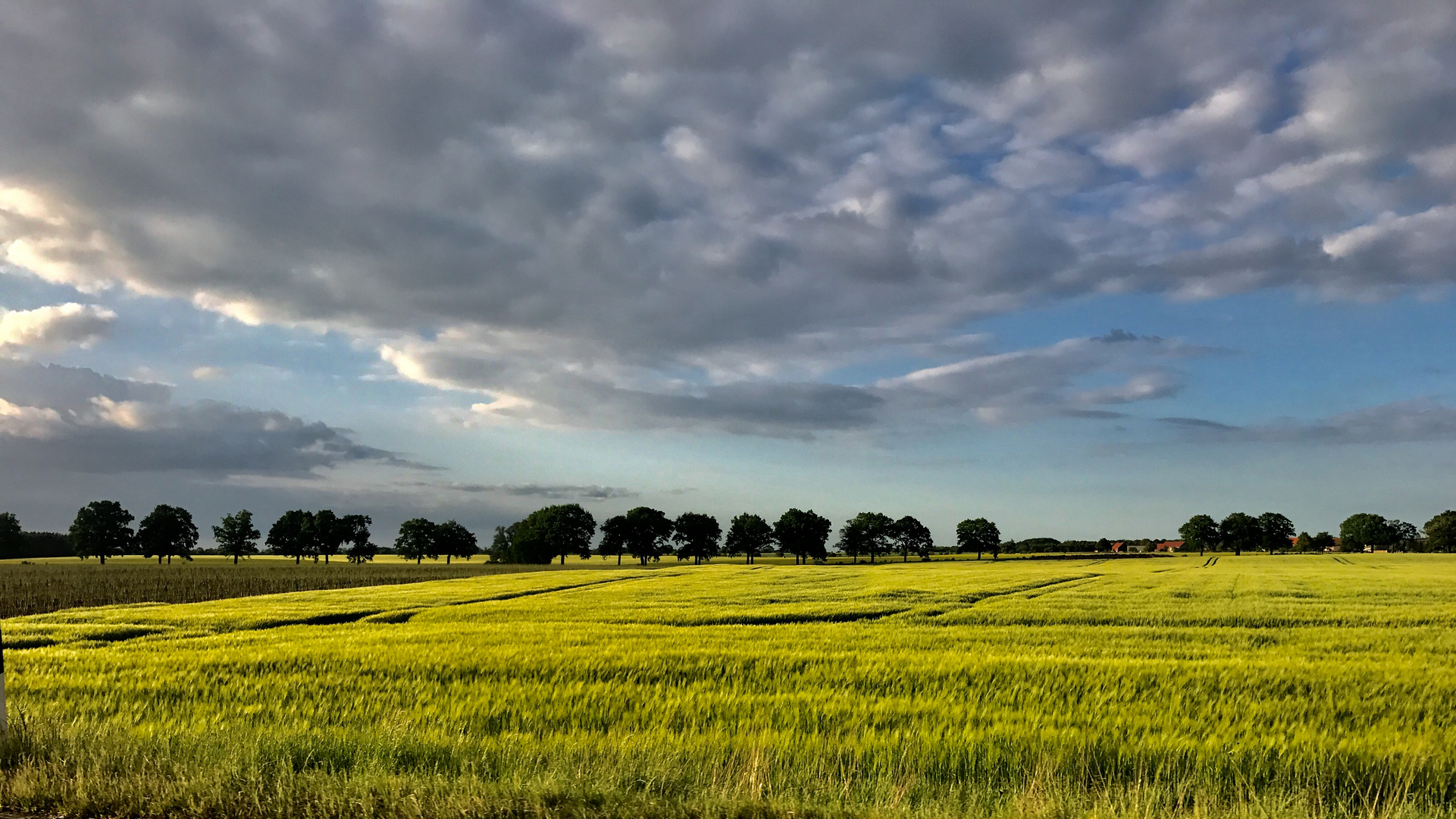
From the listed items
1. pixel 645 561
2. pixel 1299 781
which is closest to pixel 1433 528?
pixel 645 561

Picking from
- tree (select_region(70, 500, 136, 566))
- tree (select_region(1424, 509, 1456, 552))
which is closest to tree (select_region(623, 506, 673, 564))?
tree (select_region(70, 500, 136, 566))

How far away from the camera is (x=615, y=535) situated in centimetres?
16175

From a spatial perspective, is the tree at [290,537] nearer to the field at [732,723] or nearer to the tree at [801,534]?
the tree at [801,534]

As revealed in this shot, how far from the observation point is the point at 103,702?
10.6 meters

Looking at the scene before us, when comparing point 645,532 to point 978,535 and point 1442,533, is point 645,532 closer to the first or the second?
point 978,535

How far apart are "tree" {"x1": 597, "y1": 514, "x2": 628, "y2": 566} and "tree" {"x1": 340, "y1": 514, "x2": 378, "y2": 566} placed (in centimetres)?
4974

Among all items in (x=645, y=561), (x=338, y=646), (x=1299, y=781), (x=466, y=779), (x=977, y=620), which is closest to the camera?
(x=466, y=779)

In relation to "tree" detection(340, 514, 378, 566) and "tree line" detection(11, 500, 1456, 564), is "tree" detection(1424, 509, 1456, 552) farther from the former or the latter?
"tree" detection(340, 514, 378, 566)

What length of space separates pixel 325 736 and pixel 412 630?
13.8 m

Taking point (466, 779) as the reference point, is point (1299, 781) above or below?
below

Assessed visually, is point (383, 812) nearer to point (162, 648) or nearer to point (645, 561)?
point (162, 648)

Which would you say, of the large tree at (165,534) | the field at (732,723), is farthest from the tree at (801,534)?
the field at (732,723)

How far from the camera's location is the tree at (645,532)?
527ft

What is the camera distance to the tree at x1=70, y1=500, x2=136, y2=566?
132625 millimetres
